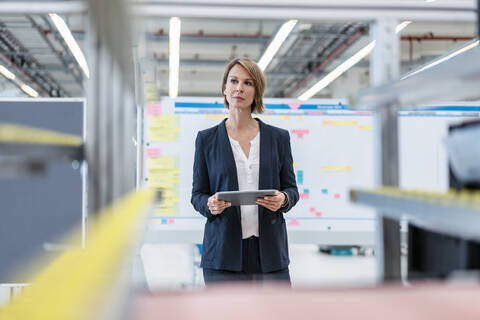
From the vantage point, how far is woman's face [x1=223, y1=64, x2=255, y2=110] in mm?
1882

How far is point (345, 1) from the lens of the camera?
163 cm

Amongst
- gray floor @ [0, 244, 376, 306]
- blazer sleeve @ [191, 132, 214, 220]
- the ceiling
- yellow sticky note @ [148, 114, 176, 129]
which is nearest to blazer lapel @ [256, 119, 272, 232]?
blazer sleeve @ [191, 132, 214, 220]

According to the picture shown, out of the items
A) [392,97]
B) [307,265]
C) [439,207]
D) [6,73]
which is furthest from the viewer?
[6,73]

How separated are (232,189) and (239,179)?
0.19 feet

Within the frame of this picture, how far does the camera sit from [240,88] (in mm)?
1878

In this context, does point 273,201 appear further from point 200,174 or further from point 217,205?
point 200,174

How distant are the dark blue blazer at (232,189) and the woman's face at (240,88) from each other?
12cm

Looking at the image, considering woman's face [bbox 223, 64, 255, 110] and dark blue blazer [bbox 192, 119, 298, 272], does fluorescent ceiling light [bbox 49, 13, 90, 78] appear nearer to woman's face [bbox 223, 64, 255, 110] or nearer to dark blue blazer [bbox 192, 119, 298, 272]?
woman's face [bbox 223, 64, 255, 110]

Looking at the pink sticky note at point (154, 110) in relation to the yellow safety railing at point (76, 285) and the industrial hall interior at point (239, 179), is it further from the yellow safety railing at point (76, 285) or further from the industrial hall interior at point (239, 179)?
the yellow safety railing at point (76, 285)

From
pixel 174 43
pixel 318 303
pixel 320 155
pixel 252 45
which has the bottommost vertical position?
pixel 318 303

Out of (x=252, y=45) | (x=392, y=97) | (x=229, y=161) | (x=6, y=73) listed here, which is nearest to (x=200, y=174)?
(x=229, y=161)

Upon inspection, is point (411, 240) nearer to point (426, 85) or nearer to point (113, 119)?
point (426, 85)

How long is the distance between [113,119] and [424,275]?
3.39 feet

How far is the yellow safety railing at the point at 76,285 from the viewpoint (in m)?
0.21
